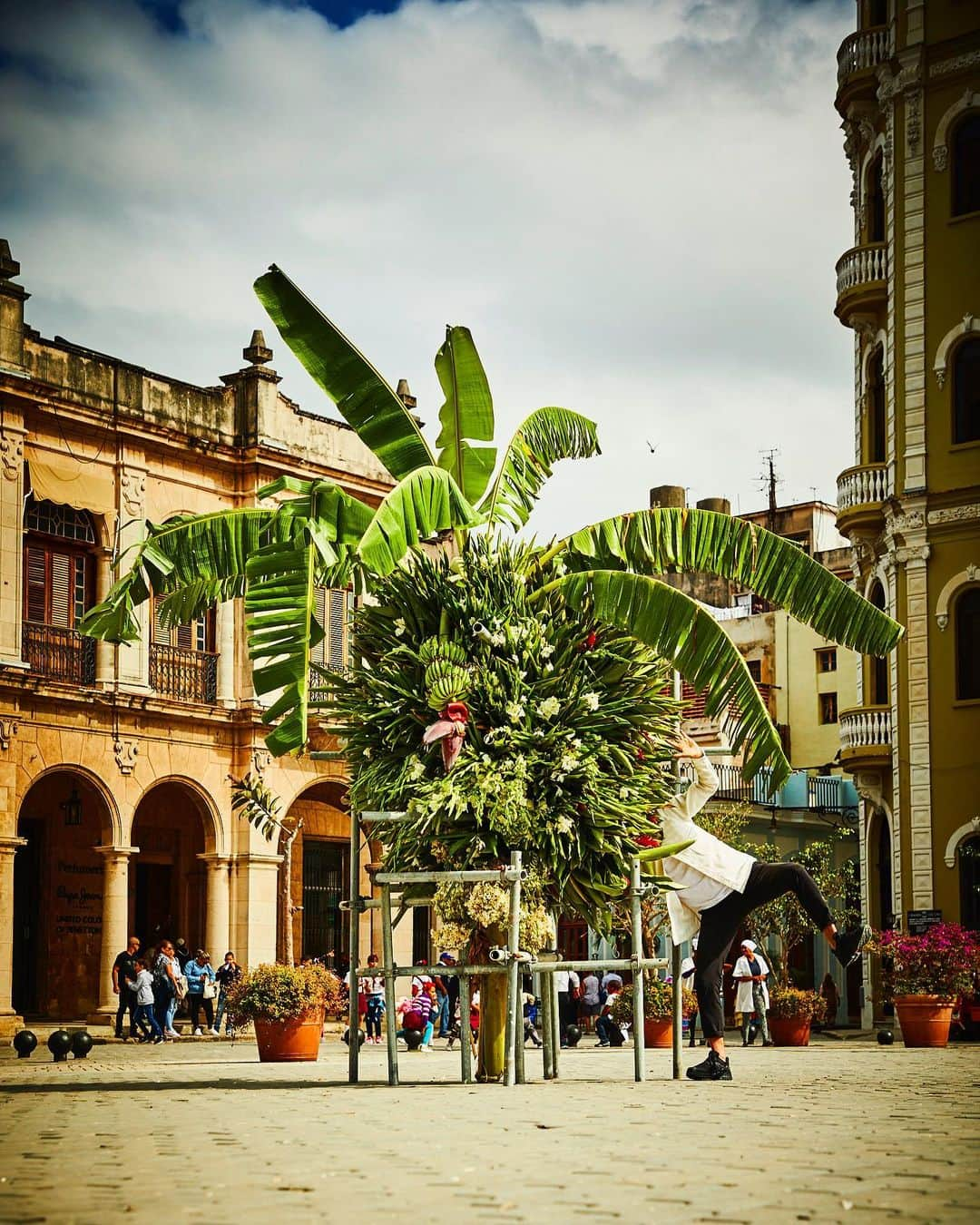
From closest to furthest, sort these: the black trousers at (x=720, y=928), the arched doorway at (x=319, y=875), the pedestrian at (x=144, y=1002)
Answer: the black trousers at (x=720, y=928) < the pedestrian at (x=144, y=1002) < the arched doorway at (x=319, y=875)

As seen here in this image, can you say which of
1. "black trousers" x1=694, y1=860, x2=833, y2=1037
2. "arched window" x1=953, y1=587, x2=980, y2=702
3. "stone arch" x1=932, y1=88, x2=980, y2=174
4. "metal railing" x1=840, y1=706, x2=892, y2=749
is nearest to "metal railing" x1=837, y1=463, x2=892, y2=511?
"arched window" x1=953, y1=587, x2=980, y2=702

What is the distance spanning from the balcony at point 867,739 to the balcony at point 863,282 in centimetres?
719

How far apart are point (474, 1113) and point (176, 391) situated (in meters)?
27.2

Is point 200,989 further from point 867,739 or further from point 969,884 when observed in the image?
point 969,884

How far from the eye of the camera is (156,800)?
36.5 meters

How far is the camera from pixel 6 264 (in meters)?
31.5

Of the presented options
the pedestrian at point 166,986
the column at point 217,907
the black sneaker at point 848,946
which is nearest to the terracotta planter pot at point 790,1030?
the pedestrian at point 166,986

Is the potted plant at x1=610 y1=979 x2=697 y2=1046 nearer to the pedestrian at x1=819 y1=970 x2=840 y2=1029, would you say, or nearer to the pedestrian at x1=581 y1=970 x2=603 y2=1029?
the pedestrian at x1=581 y1=970 x2=603 y2=1029

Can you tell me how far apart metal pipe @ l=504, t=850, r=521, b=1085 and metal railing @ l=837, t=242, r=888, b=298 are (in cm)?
2247

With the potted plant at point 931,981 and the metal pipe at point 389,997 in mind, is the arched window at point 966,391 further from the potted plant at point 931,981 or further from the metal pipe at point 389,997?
the metal pipe at point 389,997

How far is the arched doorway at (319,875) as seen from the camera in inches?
1487

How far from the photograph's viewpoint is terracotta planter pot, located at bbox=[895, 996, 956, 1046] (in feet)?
76.1

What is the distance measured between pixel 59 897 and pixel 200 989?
376cm

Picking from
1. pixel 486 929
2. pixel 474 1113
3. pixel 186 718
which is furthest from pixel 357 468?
pixel 474 1113
